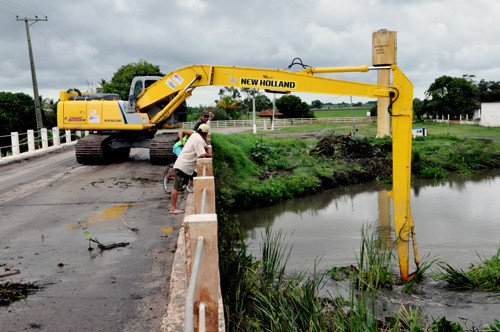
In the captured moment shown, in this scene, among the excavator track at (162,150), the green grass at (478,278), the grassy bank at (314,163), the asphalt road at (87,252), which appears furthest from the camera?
the grassy bank at (314,163)

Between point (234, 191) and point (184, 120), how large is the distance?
9.60ft

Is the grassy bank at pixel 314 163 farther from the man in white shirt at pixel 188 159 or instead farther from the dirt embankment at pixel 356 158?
the man in white shirt at pixel 188 159

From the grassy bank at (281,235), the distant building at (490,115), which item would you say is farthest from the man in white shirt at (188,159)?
the distant building at (490,115)

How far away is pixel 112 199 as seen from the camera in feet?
34.3

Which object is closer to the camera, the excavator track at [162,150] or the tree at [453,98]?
the excavator track at [162,150]

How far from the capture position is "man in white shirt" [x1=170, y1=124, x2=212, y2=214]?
875cm

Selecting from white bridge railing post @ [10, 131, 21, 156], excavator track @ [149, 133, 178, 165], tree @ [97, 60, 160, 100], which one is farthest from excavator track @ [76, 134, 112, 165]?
A: tree @ [97, 60, 160, 100]

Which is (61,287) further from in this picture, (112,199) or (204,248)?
(112,199)

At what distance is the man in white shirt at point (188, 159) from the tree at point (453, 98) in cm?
5080

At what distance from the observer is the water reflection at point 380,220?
1080 centimetres

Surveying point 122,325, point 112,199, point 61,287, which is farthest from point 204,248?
point 112,199

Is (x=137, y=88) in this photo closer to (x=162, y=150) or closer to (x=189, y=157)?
(x=162, y=150)

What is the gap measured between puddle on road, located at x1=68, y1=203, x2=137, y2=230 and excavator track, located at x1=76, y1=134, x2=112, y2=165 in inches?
253

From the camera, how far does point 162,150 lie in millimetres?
15078
